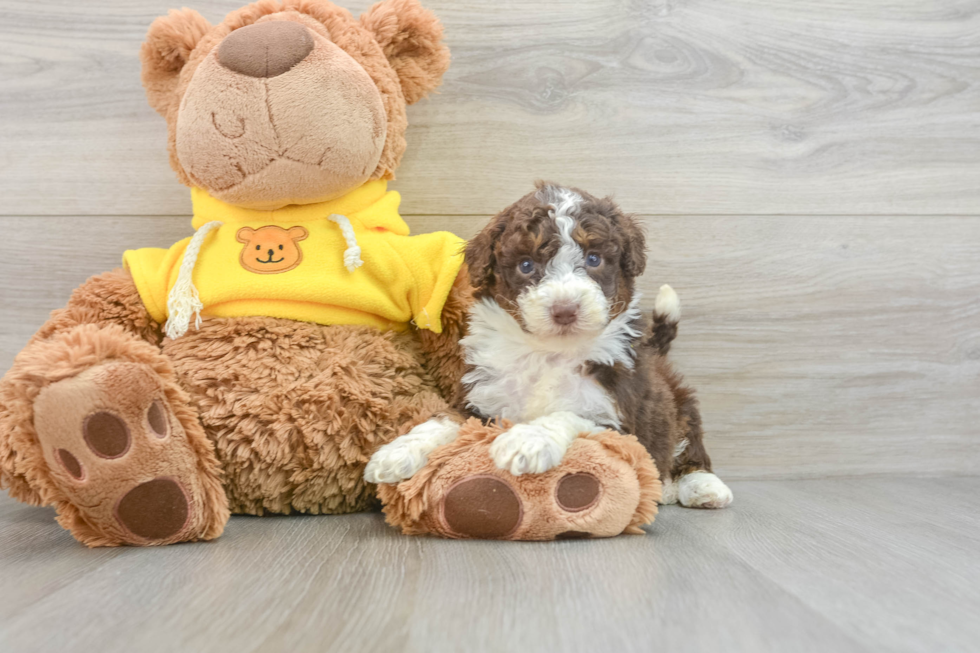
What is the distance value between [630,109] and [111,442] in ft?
4.35

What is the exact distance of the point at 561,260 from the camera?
1.25 meters

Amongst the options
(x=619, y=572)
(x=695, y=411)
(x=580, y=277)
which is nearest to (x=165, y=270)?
Answer: (x=580, y=277)

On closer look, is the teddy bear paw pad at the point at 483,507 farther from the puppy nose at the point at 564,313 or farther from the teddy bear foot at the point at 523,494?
the puppy nose at the point at 564,313

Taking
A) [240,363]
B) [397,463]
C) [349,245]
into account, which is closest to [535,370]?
[397,463]

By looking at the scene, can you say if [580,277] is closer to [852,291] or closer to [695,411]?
[695,411]

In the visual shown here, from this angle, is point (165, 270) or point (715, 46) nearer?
point (165, 270)

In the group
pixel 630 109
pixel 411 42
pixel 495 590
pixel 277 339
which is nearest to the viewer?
pixel 495 590

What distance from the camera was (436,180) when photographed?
5.87ft

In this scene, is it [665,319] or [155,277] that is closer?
[155,277]

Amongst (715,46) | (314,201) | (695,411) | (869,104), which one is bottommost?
(695,411)

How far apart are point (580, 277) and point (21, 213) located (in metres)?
→ 1.35

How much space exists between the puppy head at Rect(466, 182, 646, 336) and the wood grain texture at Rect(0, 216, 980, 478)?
545 millimetres

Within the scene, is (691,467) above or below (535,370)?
below

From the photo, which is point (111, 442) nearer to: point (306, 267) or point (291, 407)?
point (291, 407)
